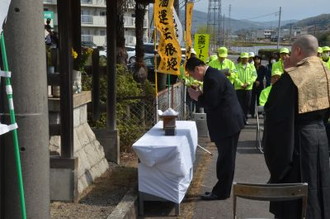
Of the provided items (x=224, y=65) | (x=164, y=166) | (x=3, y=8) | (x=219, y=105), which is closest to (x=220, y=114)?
(x=219, y=105)

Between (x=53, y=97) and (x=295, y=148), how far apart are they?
10.5ft

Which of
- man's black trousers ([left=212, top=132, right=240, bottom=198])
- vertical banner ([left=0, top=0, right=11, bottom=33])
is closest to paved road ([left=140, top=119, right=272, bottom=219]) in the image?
man's black trousers ([left=212, top=132, right=240, bottom=198])

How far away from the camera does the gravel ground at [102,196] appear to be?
502cm

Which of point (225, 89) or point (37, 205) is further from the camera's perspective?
point (225, 89)

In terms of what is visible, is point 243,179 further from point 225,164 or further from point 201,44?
point 201,44

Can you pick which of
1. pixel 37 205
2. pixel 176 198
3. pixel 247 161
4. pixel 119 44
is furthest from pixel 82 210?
pixel 119 44

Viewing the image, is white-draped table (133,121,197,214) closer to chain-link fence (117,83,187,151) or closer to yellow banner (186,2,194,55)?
chain-link fence (117,83,187,151)

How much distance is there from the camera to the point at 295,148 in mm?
3998

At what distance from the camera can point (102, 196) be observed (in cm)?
565

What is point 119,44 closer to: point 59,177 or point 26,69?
point 59,177

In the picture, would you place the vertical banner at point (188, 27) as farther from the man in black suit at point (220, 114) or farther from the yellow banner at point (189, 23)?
the man in black suit at point (220, 114)

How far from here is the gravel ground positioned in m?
5.02

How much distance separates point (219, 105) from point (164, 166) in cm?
130

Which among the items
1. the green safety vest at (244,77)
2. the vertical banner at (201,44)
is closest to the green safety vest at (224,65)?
the green safety vest at (244,77)
